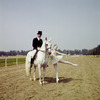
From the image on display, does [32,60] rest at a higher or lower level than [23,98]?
higher

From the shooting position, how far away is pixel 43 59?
7.78m

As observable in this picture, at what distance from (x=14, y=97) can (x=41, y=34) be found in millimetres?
4586

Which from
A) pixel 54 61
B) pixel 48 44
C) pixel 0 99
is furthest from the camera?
pixel 54 61

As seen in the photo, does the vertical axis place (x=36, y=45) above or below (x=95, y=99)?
above

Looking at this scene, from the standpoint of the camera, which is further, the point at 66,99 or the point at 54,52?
the point at 54,52

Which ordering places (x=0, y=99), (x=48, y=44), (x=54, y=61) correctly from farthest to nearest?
(x=54, y=61) < (x=48, y=44) < (x=0, y=99)

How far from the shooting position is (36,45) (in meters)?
8.60

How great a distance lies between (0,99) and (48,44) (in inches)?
146

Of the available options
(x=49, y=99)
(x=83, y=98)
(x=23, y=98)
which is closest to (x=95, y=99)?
(x=83, y=98)

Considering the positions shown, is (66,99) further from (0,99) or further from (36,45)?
(36,45)

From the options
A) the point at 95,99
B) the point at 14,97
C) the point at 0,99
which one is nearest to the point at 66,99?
the point at 95,99

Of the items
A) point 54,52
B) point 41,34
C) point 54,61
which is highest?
point 41,34

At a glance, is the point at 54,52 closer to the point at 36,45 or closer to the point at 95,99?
the point at 36,45

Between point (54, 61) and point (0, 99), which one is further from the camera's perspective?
point (54, 61)
